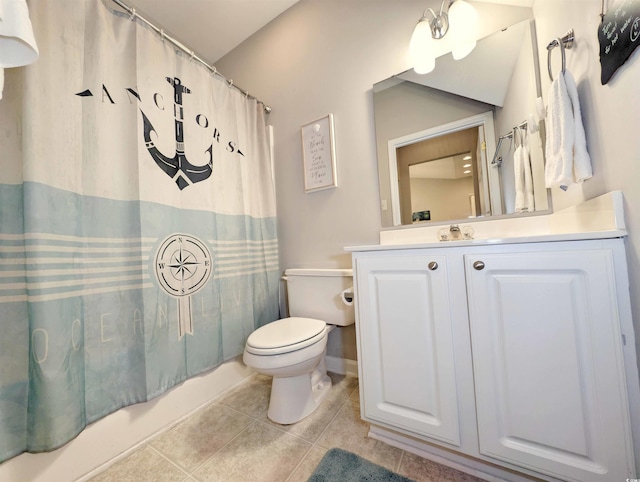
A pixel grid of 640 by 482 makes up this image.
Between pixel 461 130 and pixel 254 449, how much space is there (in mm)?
1777

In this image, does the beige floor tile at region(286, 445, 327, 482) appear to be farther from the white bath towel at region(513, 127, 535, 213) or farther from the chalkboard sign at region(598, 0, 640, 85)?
the chalkboard sign at region(598, 0, 640, 85)

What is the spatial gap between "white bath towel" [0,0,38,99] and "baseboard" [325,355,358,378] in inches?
71.3

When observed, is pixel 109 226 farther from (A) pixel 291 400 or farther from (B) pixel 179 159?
(A) pixel 291 400

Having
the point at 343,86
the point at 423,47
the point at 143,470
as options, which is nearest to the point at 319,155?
the point at 343,86

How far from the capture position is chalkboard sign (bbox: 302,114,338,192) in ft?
5.05

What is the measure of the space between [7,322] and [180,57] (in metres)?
1.40

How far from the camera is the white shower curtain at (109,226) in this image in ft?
2.54

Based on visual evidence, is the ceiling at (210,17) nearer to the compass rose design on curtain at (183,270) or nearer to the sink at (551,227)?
the compass rose design on curtain at (183,270)

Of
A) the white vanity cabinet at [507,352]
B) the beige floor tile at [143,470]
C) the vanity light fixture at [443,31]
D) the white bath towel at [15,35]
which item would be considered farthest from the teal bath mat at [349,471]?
the vanity light fixture at [443,31]

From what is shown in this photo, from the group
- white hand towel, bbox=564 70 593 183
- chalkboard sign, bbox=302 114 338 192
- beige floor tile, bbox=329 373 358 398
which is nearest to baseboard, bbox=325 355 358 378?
beige floor tile, bbox=329 373 358 398

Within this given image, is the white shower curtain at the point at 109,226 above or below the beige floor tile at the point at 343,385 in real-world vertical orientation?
above

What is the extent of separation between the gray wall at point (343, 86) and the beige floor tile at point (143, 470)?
1153 mm

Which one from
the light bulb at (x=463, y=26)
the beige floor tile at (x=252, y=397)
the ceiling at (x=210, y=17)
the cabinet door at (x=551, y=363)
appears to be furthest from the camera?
the ceiling at (x=210, y=17)

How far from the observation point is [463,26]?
1.13 meters
